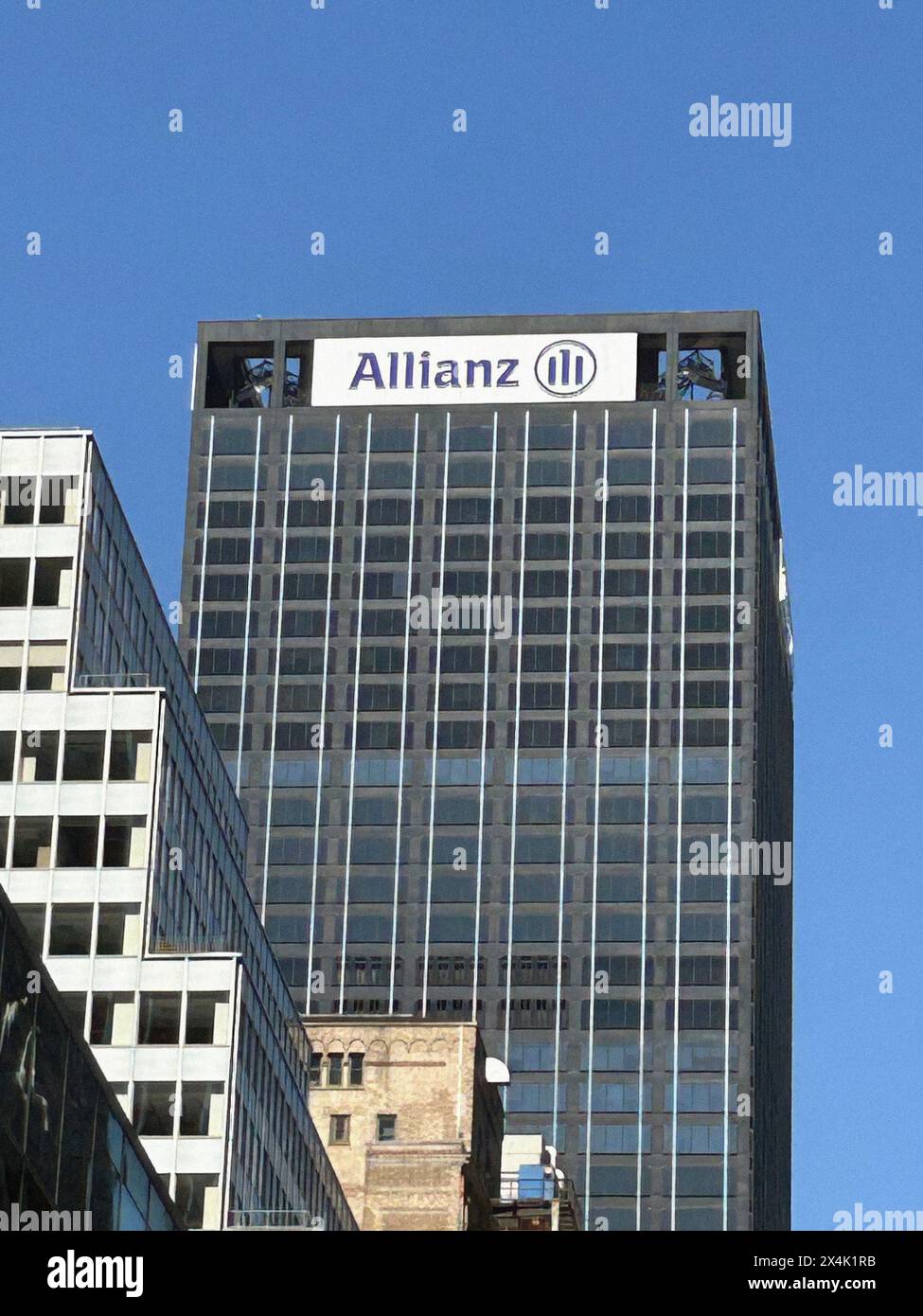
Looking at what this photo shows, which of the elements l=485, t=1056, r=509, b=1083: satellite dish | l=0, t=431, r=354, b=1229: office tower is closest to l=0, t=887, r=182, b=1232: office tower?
l=0, t=431, r=354, b=1229: office tower

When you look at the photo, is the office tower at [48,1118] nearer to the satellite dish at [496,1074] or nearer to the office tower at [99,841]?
the office tower at [99,841]

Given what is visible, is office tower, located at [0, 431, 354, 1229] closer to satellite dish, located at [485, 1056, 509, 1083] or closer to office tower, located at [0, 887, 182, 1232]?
office tower, located at [0, 887, 182, 1232]

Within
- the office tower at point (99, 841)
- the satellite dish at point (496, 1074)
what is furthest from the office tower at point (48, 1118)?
the satellite dish at point (496, 1074)

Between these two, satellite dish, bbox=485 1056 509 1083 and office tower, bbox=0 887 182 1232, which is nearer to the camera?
office tower, bbox=0 887 182 1232

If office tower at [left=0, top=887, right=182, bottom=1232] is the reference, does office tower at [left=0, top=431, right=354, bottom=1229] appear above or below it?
above

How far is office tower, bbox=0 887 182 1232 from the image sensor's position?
52594mm

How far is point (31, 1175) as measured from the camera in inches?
2153

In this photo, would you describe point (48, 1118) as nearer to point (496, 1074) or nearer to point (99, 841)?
point (99, 841)

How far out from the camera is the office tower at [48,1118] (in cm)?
5259

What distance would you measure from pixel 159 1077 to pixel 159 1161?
2941 millimetres

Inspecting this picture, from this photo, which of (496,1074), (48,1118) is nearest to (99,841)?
(48,1118)

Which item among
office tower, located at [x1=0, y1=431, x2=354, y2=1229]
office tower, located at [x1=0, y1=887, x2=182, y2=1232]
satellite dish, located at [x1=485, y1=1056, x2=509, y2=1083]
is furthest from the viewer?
satellite dish, located at [x1=485, y1=1056, x2=509, y2=1083]
